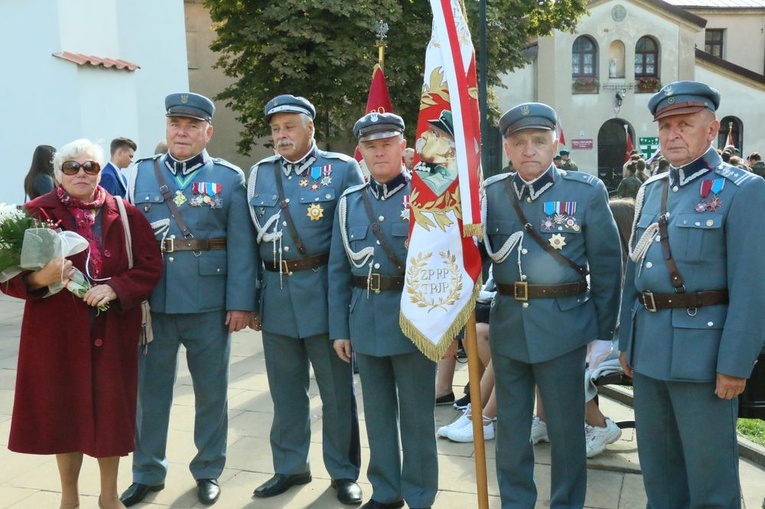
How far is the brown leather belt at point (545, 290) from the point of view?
12.5ft

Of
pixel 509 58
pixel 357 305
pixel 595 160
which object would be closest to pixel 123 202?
pixel 357 305

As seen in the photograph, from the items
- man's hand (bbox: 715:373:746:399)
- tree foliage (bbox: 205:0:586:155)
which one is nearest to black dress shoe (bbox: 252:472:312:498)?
man's hand (bbox: 715:373:746:399)

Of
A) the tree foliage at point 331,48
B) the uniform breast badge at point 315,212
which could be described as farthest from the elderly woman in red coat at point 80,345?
the tree foliage at point 331,48

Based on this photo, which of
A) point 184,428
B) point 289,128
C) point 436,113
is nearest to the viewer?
point 436,113

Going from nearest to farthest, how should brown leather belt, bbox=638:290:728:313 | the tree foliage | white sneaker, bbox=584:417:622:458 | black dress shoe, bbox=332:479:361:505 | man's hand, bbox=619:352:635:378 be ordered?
brown leather belt, bbox=638:290:728:313
man's hand, bbox=619:352:635:378
black dress shoe, bbox=332:479:361:505
white sneaker, bbox=584:417:622:458
the tree foliage

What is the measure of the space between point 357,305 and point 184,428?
7.26ft

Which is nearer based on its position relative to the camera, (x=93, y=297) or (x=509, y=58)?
(x=93, y=297)

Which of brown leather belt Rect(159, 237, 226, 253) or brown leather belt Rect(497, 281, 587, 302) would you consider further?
brown leather belt Rect(159, 237, 226, 253)

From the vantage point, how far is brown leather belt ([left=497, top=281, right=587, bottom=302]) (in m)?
3.82

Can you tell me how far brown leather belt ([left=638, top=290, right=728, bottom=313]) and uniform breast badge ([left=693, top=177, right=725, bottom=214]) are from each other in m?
0.34

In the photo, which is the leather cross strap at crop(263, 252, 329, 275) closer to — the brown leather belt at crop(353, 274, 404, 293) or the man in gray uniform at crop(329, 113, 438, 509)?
the man in gray uniform at crop(329, 113, 438, 509)

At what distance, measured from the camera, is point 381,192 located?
4203 mm

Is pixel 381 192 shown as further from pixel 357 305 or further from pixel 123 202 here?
pixel 123 202

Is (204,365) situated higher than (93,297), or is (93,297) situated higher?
(93,297)
